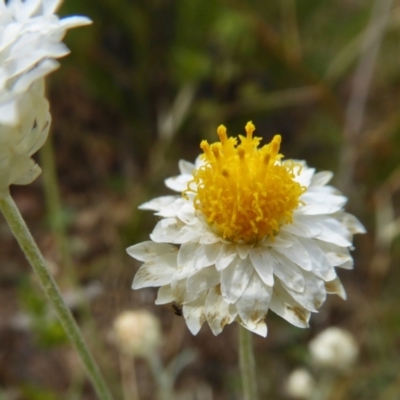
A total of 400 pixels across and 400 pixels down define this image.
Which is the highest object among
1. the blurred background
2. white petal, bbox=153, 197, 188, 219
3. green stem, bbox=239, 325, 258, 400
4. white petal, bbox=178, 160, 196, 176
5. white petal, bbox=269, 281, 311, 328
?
the blurred background

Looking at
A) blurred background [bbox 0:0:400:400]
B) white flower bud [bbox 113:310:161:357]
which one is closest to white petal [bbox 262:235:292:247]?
white flower bud [bbox 113:310:161:357]

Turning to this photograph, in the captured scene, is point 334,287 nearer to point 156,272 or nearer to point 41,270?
point 156,272

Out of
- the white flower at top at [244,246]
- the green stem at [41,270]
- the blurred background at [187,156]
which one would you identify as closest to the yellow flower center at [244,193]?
Result: the white flower at top at [244,246]

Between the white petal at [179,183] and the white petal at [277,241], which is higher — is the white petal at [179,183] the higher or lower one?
the higher one

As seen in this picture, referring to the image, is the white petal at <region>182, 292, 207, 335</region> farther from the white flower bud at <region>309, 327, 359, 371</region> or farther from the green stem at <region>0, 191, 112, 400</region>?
the white flower bud at <region>309, 327, 359, 371</region>

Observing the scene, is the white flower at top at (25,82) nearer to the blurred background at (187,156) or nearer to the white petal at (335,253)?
the white petal at (335,253)

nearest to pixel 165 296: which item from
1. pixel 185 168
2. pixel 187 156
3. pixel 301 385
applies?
pixel 185 168

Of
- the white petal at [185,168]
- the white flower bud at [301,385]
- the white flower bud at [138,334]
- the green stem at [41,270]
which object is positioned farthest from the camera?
the white flower bud at [301,385]
